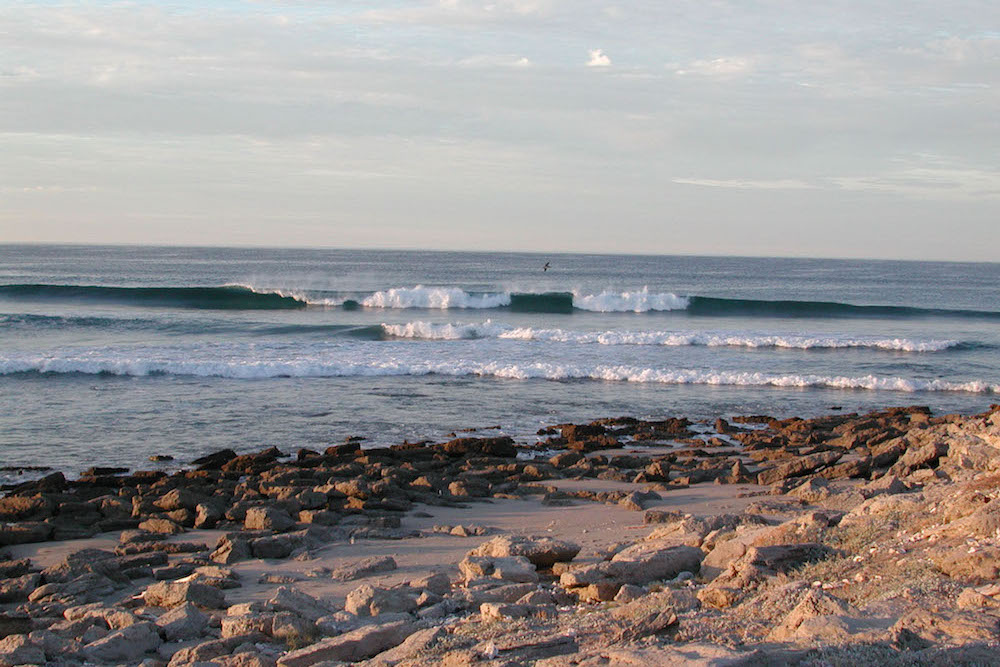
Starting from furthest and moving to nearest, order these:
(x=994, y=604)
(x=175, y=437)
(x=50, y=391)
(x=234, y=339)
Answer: (x=234, y=339)
(x=50, y=391)
(x=175, y=437)
(x=994, y=604)

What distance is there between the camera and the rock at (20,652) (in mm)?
5254

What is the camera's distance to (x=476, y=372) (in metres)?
21.5

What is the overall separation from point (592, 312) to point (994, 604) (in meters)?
34.8

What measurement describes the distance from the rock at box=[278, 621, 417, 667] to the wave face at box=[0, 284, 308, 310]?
3446cm

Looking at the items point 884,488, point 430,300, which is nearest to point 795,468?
point 884,488

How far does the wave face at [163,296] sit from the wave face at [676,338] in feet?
38.6

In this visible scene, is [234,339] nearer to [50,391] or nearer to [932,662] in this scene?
[50,391]

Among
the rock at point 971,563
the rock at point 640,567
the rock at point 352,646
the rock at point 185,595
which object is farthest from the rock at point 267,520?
the rock at point 971,563

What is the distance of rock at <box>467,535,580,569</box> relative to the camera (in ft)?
22.8

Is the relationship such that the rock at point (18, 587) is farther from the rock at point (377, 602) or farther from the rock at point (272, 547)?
the rock at point (377, 602)

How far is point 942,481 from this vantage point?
8.43 meters

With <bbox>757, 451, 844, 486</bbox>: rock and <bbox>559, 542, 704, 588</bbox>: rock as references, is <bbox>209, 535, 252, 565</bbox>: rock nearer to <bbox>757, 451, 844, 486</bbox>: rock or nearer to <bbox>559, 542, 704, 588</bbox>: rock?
<bbox>559, 542, 704, 588</bbox>: rock

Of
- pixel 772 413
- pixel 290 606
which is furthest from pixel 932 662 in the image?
pixel 772 413

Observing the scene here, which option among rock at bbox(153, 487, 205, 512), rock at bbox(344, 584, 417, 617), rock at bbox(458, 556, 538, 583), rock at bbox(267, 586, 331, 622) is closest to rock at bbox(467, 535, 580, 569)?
rock at bbox(458, 556, 538, 583)
